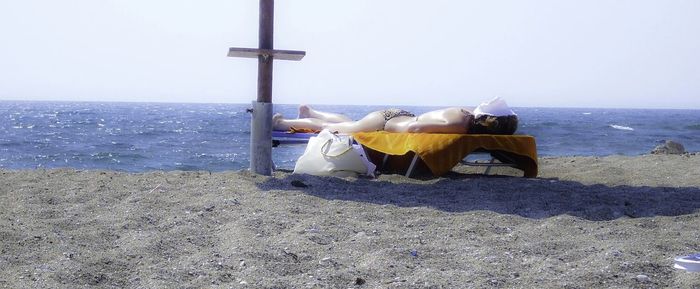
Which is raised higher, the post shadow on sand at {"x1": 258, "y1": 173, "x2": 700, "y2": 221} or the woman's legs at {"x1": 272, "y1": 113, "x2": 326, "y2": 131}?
the woman's legs at {"x1": 272, "y1": 113, "x2": 326, "y2": 131}

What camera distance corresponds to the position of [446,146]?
7023 millimetres

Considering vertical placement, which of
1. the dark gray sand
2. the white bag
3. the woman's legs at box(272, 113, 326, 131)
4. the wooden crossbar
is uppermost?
the wooden crossbar

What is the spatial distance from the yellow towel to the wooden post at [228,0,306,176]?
1003mm

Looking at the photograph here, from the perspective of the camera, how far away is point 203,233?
4.58 m

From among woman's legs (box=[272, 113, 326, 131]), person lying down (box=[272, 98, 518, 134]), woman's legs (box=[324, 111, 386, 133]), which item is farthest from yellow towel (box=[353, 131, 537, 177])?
woman's legs (box=[272, 113, 326, 131])

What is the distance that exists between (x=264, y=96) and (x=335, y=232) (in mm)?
2502

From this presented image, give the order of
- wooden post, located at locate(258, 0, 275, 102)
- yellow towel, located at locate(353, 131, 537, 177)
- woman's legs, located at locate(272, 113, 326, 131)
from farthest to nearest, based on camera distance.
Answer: woman's legs, located at locate(272, 113, 326, 131), yellow towel, located at locate(353, 131, 537, 177), wooden post, located at locate(258, 0, 275, 102)

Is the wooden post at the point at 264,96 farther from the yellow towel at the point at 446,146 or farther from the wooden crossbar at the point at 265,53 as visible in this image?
the yellow towel at the point at 446,146

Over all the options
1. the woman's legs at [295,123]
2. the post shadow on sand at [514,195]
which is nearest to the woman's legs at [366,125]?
the woman's legs at [295,123]

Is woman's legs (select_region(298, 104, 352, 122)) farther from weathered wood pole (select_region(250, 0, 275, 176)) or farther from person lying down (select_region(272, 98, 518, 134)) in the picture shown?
weathered wood pole (select_region(250, 0, 275, 176))

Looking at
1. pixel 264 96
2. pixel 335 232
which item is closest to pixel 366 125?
pixel 264 96

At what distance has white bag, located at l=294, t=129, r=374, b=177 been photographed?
7020 millimetres

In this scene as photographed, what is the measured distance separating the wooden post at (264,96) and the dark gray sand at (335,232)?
0.39m

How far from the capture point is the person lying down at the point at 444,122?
738 cm
